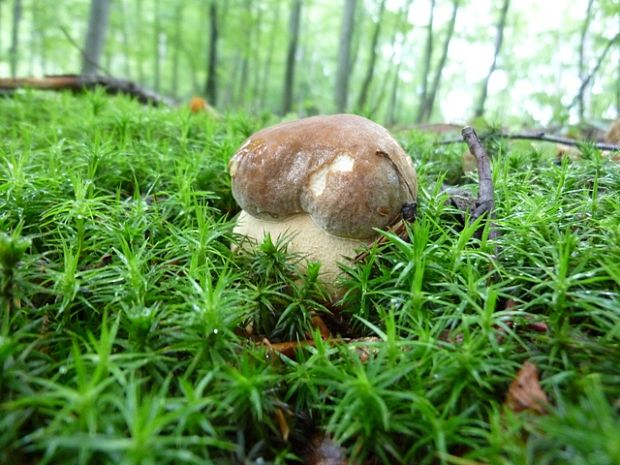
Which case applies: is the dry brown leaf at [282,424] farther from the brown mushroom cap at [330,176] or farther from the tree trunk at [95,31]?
the tree trunk at [95,31]

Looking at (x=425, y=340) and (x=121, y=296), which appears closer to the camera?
(x=425, y=340)

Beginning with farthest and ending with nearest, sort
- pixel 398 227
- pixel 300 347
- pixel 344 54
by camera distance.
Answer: pixel 344 54
pixel 398 227
pixel 300 347

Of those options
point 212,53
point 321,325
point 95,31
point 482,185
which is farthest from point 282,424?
point 212,53

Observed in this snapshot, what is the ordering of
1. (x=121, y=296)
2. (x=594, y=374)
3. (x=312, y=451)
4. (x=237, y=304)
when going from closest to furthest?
(x=594, y=374) → (x=312, y=451) → (x=121, y=296) → (x=237, y=304)

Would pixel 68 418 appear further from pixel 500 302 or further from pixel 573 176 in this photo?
pixel 573 176

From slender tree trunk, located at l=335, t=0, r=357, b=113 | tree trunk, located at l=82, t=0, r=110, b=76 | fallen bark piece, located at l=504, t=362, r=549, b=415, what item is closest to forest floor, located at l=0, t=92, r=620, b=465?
fallen bark piece, located at l=504, t=362, r=549, b=415

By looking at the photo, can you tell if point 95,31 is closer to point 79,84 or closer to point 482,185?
point 79,84

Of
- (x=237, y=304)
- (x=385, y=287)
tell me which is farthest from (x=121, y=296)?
(x=385, y=287)
